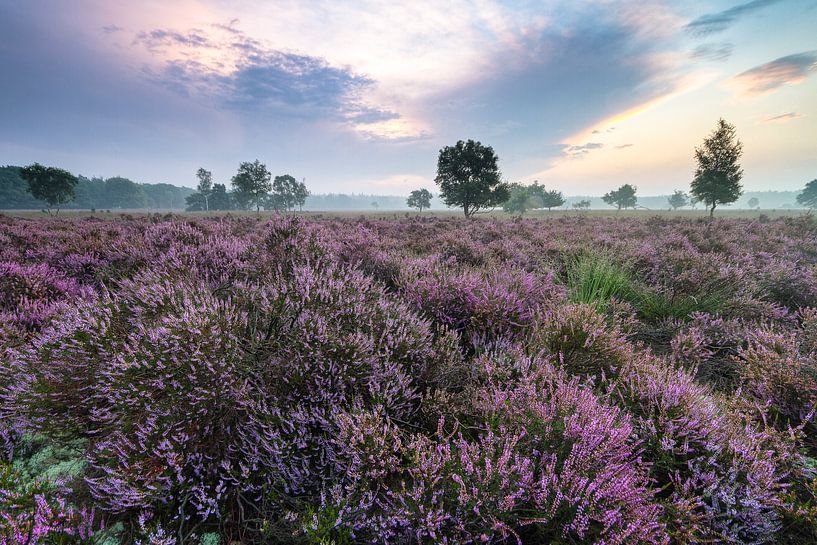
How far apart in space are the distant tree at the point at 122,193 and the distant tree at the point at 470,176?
520ft

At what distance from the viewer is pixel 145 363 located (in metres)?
2.05

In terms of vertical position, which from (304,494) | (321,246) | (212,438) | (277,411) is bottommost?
(304,494)

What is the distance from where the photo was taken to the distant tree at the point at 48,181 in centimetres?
5100

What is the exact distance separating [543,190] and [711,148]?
230 feet

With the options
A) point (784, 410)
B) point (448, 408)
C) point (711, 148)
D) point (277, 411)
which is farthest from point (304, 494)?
point (711, 148)

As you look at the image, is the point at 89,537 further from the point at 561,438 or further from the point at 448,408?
the point at 561,438

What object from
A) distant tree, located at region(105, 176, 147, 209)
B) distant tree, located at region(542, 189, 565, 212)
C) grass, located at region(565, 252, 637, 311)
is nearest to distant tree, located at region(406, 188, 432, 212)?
distant tree, located at region(542, 189, 565, 212)

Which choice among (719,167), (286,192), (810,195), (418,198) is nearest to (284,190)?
(286,192)

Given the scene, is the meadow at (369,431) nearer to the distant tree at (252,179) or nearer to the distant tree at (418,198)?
the distant tree at (252,179)

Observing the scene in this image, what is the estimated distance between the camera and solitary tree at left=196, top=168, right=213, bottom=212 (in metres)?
111

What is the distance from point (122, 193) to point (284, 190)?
301ft

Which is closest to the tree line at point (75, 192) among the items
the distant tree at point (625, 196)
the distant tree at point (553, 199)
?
the distant tree at point (553, 199)

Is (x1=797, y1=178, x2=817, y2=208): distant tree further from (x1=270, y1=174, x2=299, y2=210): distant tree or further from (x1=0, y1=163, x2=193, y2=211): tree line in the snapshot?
(x1=0, y1=163, x2=193, y2=211): tree line

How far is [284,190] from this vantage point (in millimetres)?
103875
